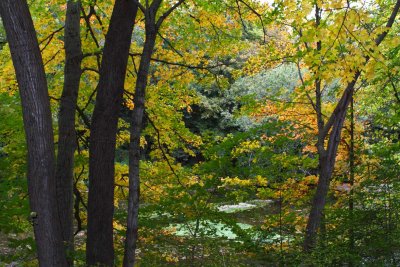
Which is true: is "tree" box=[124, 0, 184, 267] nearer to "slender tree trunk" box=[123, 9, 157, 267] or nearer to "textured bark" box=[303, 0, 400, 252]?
"slender tree trunk" box=[123, 9, 157, 267]

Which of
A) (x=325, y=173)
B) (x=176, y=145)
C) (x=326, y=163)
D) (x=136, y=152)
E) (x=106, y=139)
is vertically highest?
(x=176, y=145)

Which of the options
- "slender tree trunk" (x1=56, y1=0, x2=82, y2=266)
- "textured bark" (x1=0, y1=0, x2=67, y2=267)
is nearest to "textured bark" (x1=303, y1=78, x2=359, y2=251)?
"slender tree trunk" (x1=56, y1=0, x2=82, y2=266)

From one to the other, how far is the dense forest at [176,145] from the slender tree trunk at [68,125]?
2 centimetres

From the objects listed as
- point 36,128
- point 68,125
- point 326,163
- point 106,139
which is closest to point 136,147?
point 106,139

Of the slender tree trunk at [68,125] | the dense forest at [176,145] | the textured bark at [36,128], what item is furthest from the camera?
the slender tree trunk at [68,125]

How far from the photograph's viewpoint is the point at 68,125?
550 cm

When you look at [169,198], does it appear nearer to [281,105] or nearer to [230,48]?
[230,48]

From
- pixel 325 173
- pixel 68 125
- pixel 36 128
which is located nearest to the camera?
pixel 36 128

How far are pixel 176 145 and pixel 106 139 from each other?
311 centimetres

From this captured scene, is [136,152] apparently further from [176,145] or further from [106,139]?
[176,145]

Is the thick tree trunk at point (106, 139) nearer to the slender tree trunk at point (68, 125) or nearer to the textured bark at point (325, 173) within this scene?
the slender tree trunk at point (68, 125)

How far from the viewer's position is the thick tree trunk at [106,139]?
14.3 feet

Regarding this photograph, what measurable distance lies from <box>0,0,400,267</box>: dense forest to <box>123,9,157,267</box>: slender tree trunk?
14mm

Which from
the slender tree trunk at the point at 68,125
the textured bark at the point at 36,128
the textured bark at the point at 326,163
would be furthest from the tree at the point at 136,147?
the textured bark at the point at 326,163
